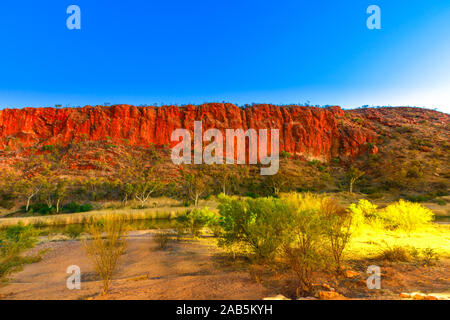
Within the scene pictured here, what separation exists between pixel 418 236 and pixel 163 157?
4619 cm

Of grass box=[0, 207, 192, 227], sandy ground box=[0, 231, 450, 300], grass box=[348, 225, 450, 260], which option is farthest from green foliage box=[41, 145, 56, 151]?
grass box=[348, 225, 450, 260]

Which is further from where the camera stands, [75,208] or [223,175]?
[223,175]

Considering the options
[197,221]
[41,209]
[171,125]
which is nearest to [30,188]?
[41,209]

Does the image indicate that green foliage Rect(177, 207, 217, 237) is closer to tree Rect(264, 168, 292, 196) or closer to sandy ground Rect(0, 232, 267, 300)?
sandy ground Rect(0, 232, 267, 300)

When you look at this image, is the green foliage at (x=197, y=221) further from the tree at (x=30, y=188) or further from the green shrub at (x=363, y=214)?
the tree at (x=30, y=188)

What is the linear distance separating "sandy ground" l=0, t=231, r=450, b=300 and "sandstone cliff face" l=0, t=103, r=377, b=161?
48042mm

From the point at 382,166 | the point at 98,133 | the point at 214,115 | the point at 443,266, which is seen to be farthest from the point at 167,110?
the point at 443,266

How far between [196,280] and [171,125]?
5449cm

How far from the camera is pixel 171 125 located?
187ft

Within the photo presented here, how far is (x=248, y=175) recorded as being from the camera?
46.1m

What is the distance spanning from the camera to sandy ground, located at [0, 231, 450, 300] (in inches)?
201

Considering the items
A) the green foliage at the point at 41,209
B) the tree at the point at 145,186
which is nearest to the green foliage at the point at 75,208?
the green foliage at the point at 41,209

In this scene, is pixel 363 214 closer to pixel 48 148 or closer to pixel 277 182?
pixel 277 182
